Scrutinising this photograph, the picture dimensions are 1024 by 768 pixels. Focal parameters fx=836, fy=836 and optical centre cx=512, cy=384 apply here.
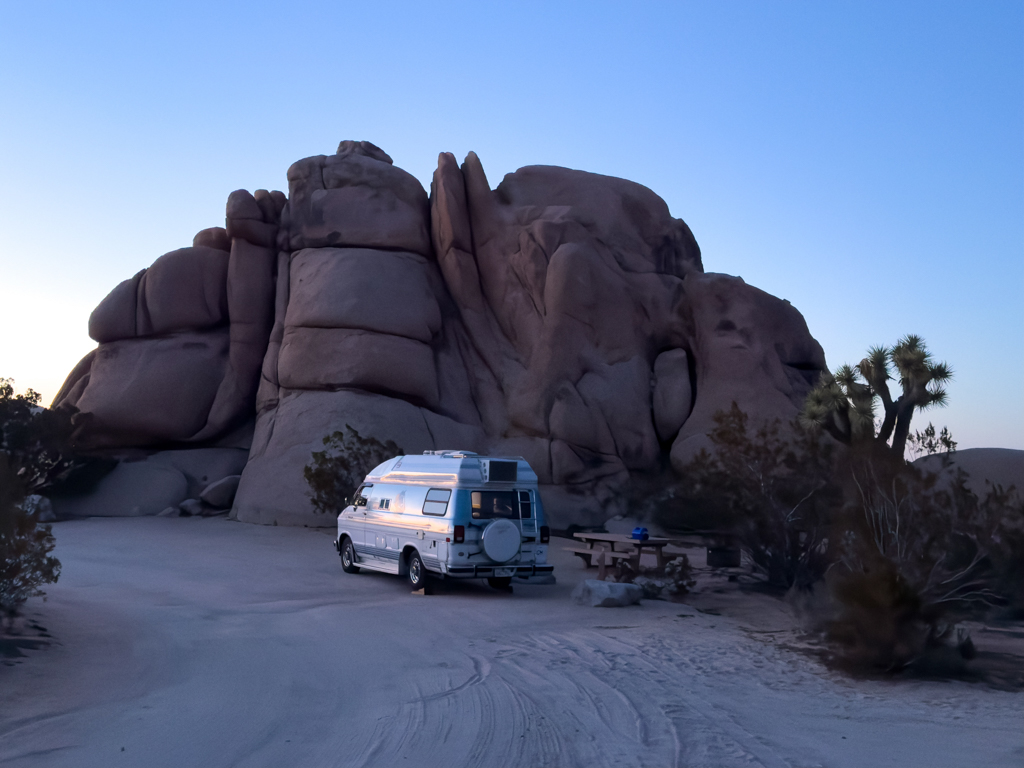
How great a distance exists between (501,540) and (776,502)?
16.7 ft

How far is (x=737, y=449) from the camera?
16359 millimetres

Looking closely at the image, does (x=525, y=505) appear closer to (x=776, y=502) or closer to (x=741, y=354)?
(x=776, y=502)

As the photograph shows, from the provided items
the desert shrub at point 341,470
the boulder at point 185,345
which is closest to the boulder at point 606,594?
the desert shrub at point 341,470

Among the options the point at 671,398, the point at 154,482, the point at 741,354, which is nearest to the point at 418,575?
the point at 671,398

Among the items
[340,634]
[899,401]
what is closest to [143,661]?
[340,634]

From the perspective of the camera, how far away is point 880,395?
20141 millimetres

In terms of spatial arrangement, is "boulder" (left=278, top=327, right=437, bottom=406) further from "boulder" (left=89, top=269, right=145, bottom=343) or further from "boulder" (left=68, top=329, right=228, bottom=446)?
"boulder" (left=89, top=269, right=145, bottom=343)

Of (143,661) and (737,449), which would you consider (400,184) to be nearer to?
(737,449)

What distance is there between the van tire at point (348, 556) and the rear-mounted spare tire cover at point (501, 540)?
163 inches

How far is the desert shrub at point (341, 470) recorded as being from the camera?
23.9 metres

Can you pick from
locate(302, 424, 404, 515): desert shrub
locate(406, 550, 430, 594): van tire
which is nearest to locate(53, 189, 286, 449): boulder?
locate(302, 424, 404, 515): desert shrub

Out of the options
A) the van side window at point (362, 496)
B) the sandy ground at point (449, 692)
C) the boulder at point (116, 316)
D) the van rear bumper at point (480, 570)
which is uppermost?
the boulder at point (116, 316)

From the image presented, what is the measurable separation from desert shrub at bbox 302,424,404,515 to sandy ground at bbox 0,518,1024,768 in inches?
390

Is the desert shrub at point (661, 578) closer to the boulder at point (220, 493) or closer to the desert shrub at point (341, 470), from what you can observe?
the desert shrub at point (341, 470)
